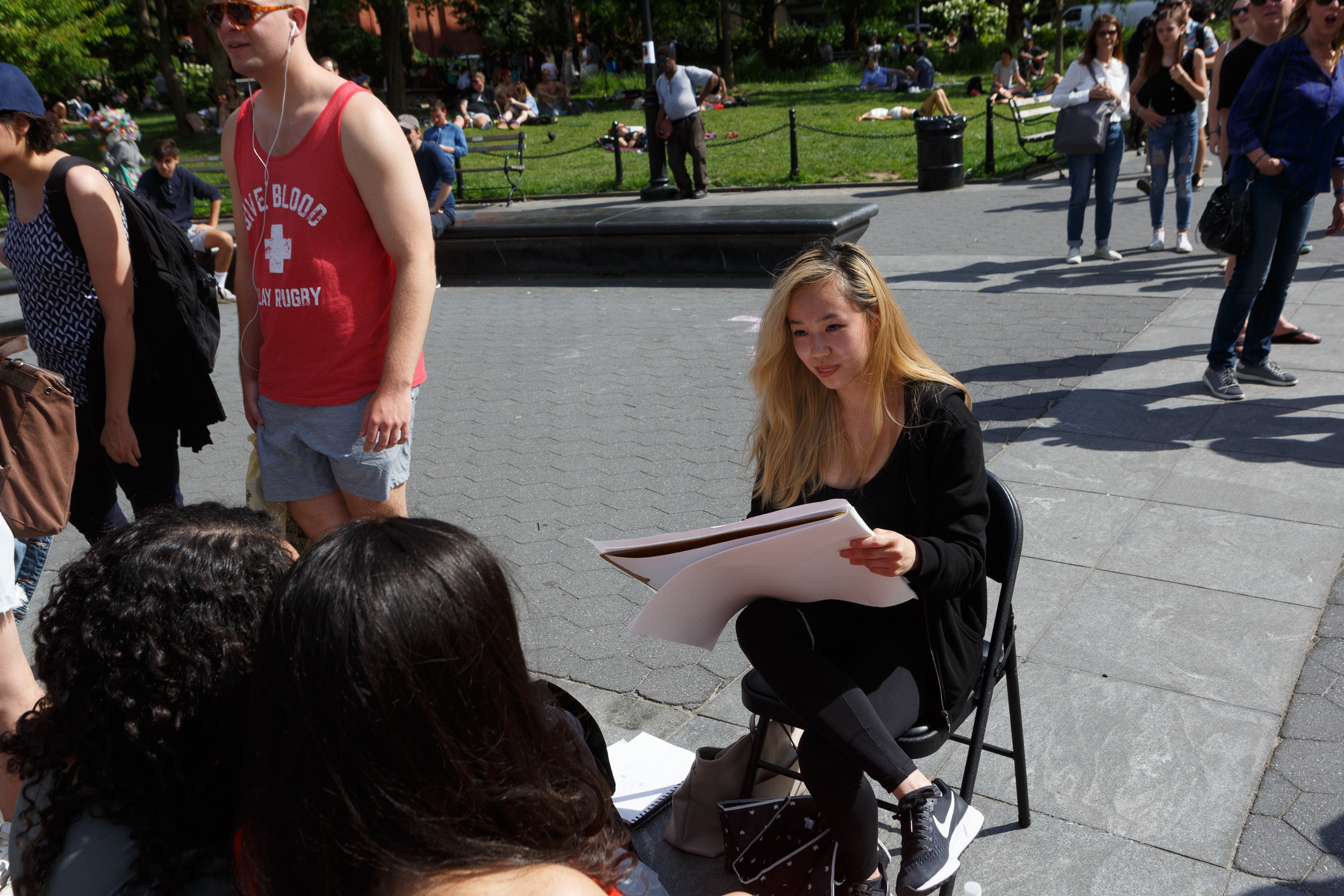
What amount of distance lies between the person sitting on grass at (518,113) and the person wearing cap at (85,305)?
24486 millimetres

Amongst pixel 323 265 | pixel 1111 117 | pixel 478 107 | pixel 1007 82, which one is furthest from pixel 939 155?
pixel 478 107

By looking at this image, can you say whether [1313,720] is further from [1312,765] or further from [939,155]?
[939,155]

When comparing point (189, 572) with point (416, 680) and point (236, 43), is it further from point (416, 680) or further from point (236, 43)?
point (236, 43)

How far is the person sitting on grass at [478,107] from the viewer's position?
89.5ft

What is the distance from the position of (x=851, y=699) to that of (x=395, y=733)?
1.13m

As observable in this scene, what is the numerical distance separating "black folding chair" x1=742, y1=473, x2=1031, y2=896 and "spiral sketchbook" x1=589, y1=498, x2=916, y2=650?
0.74 ft

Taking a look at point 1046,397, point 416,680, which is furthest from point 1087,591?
point 416,680

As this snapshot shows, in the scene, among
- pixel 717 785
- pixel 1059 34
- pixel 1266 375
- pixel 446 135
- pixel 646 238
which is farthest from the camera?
pixel 1059 34

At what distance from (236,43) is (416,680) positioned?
6.23 ft

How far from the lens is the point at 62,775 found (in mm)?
1413

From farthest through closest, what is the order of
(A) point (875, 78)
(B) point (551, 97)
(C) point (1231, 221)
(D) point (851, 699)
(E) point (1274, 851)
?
(B) point (551, 97), (A) point (875, 78), (C) point (1231, 221), (E) point (1274, 851), (D) point (851, 699)

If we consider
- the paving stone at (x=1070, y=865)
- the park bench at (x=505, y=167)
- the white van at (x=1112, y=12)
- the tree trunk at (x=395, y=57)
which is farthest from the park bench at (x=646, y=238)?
the white van at (x=1112, y=12)

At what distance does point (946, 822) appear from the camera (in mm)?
2078

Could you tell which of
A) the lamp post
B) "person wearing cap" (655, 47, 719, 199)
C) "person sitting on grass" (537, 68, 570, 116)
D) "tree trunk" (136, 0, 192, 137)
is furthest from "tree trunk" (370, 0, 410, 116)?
"person wearing cap" (655, 47, 719, 199)
